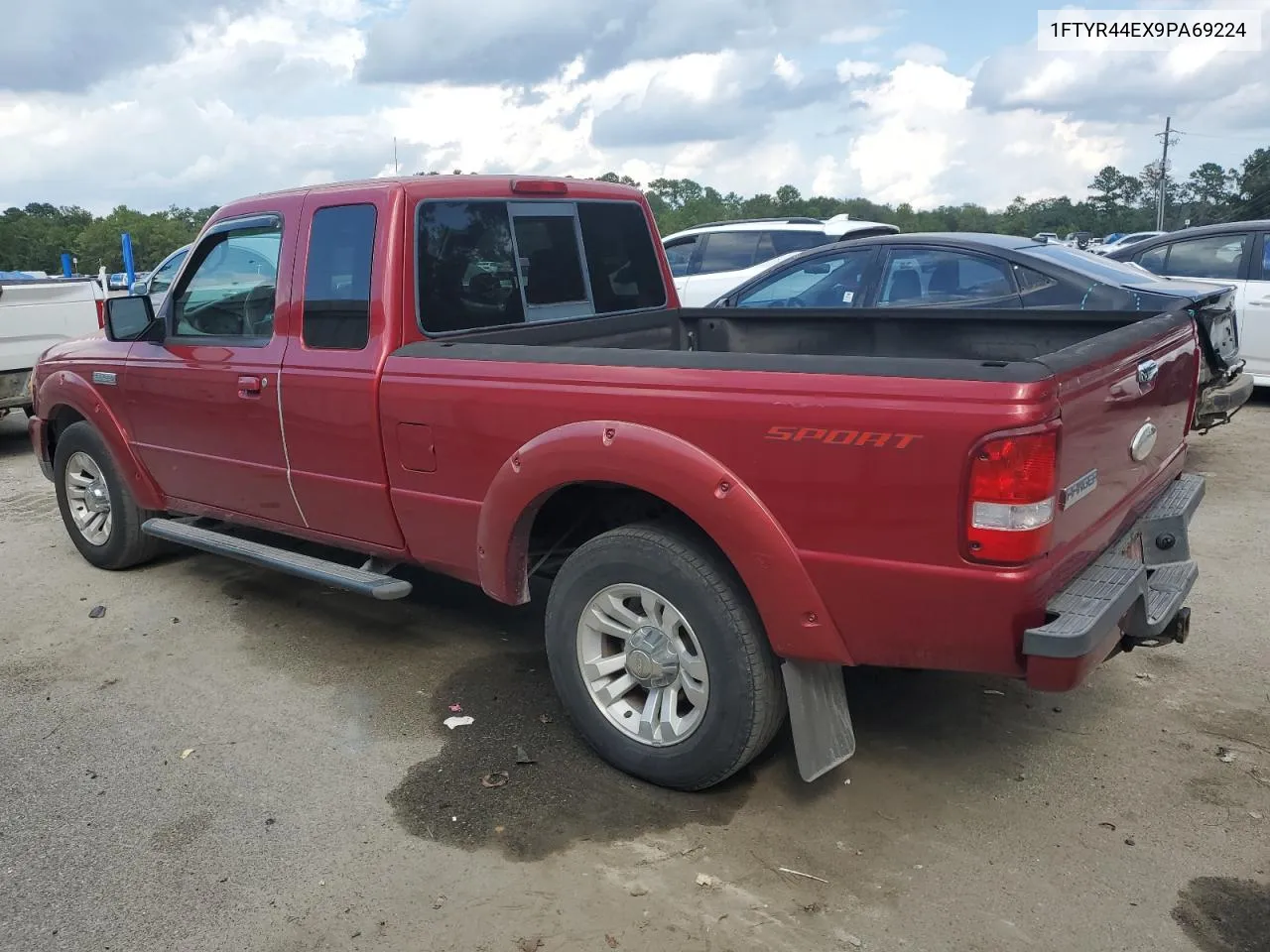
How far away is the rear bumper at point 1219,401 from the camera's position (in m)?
6.20

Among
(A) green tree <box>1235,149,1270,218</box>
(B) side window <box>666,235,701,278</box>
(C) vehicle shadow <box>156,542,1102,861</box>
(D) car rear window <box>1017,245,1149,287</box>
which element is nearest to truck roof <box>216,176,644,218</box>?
(C) vehicle shadow <box>156,542,1102,861</box>

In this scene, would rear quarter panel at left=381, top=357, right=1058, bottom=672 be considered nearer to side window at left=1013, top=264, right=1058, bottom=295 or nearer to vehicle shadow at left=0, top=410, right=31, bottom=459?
side window at left=1013, top=264, right=1058, bottom=295

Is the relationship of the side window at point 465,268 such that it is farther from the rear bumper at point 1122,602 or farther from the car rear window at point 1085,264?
the car rear window at point 1085,264

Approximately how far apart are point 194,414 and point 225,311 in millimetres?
496

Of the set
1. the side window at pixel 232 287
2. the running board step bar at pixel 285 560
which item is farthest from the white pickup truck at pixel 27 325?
the side window at pixel 232 287

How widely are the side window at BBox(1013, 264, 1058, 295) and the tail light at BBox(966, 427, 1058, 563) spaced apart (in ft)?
14.9

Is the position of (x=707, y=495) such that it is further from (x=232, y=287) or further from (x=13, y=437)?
(x=13, y=437)

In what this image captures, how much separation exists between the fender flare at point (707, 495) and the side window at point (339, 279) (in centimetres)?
102

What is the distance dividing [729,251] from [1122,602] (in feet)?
29.5

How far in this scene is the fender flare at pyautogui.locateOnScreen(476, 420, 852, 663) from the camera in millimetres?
2920

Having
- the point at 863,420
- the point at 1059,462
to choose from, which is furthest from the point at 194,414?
the point at 1059,462

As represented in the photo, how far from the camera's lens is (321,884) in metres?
3.00

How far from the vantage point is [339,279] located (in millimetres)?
4109

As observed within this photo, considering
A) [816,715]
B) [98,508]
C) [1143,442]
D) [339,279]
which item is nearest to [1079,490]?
[1143,442]
